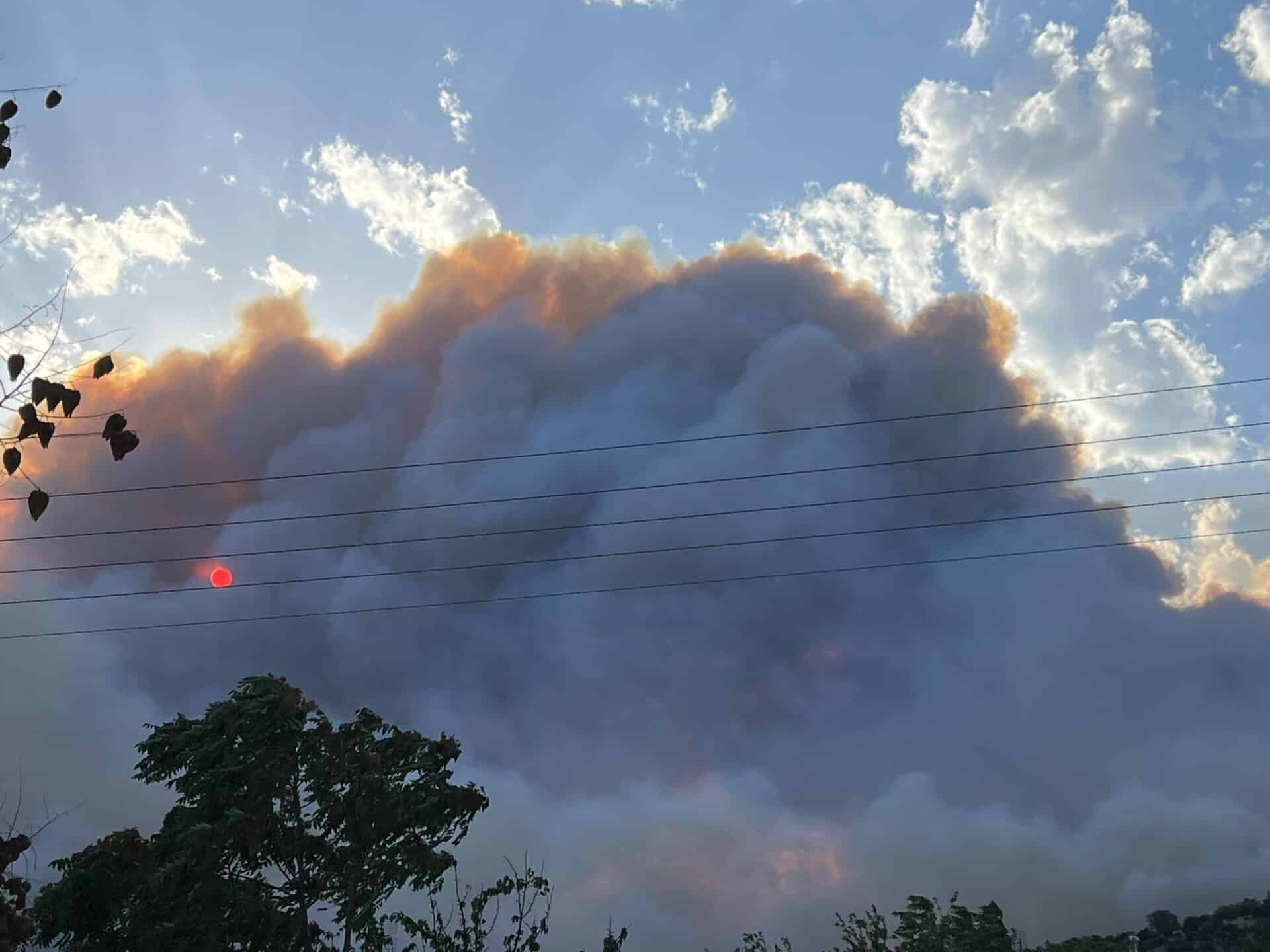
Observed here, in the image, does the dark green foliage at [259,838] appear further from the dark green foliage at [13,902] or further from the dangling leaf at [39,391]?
the dangling leaf at [39,391]

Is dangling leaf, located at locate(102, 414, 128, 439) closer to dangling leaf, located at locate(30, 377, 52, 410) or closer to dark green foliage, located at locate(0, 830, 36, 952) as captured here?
dangling leaf, located at locate(30, 377, 52, 410)

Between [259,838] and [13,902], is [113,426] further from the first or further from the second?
[259,838]

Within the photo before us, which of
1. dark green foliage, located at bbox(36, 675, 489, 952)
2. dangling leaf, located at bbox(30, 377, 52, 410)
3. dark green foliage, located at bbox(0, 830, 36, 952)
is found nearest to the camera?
dangling leaf, located at bbox(30, 377, 52, 410)

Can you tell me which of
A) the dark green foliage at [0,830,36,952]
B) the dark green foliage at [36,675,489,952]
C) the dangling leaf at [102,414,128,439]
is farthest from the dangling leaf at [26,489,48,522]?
the dark green foliage at [36,675,489,952]

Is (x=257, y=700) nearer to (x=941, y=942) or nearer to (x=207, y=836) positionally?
(x=207, y=836)

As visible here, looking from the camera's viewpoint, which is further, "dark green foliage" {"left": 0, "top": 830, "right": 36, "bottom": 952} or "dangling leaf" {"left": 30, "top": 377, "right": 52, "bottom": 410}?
"dark green foliage" {"left": 0, "top": 830, "right": 36, "bottom": 952}

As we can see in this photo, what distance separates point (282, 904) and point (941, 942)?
37.8 metres

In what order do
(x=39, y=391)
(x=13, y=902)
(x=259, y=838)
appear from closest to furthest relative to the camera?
(x=39, y=391) < (x=13, y=902) < (x=259, y=838)

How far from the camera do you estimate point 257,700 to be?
35.8 m

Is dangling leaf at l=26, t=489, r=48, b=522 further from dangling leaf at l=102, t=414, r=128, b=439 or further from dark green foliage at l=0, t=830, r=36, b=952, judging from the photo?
dark green foliage at l=0, t=830, r=36, b=952

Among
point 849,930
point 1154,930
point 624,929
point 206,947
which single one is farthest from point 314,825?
point 1154,930

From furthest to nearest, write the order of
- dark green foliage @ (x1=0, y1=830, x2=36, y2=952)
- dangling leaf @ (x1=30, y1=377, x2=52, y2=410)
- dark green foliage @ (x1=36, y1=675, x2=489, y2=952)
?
dark green foliage @ (x1=36, y1=675, x2=489, y2=952) < dark green foliage @ (x1=0, y1=830, x2=36, y2=952) < dangling leaf @ (x1=30, y1=377, x2=52, y2=410)

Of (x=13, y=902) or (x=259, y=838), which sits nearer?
(x=13, y=902)

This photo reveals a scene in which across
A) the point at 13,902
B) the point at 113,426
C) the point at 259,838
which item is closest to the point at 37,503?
the point at 113,426
